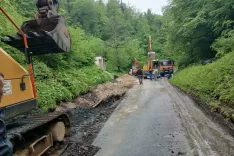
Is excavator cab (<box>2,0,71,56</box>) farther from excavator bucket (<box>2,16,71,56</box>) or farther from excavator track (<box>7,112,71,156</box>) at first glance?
excavator track (<box>7,112,71,156</box>)

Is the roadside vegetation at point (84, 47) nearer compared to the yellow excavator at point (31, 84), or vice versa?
the yellow excavator at point (31, 84)

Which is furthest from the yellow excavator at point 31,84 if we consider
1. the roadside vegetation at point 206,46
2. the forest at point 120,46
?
the roadside vegetation at point 206,46

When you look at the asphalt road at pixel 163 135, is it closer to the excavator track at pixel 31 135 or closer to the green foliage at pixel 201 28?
the excavator track at pixel 31 135

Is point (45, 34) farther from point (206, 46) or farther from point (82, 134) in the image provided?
point (206, 46)

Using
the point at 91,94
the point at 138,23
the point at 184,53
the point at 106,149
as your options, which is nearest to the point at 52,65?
the point at 91,94

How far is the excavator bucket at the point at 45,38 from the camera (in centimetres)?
572

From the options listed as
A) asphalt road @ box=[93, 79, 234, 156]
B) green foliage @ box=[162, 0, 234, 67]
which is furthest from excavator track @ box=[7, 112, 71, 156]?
green foliage @ box=[162, 0, 234, 67]

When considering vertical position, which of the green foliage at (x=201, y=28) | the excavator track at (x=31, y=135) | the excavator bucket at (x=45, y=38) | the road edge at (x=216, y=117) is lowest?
the road edge at (x=216, y=117)

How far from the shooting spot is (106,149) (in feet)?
21.9

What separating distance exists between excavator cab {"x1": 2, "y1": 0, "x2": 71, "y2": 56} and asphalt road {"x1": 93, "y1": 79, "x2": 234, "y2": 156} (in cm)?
276

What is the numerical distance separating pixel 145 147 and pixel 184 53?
93.3 feet

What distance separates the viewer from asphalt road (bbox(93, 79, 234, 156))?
6203 mm

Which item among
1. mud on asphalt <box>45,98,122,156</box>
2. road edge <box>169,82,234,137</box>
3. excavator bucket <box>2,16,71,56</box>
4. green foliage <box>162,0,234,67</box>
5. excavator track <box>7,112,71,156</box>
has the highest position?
green foliage <box>162,0,234,67</box>

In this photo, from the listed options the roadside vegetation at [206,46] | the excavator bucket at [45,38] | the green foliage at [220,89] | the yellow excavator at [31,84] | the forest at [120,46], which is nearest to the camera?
the yellow excavator at [31,84]
